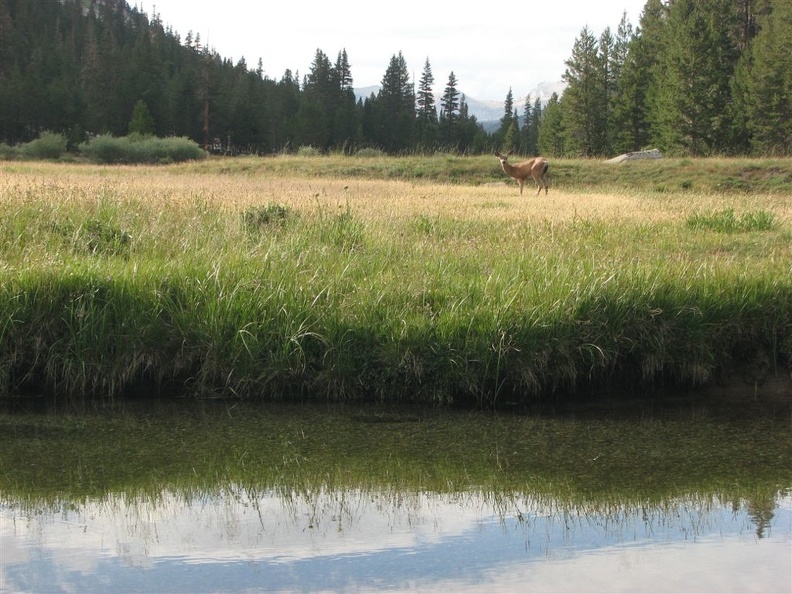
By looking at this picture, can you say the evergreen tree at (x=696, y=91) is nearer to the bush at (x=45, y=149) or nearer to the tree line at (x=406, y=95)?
the tree line at (x=406, y=95)

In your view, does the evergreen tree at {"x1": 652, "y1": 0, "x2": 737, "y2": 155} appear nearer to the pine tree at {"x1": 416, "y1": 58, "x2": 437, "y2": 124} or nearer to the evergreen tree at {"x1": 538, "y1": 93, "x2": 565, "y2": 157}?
the evergreen tree at {"x1": 538, "y1": 93, "x2": 565, "y2": 157}

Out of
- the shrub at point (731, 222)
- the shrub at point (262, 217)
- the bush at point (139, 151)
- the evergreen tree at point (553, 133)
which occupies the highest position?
the evergreen tree at point (553, 133)

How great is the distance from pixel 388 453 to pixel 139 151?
3905 centimetres

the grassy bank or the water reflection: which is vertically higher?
the grassy bank

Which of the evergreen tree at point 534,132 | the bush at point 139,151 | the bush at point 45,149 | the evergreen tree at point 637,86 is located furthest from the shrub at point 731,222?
the evergreen tree at point 534,132

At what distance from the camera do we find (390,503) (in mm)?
5340

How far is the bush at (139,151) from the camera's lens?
4241 cm

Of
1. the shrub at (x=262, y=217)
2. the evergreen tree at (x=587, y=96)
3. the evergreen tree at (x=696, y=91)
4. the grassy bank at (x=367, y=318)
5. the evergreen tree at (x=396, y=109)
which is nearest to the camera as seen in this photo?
the grassy bank at (x=367, y=318)

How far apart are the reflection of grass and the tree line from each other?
93.3ft

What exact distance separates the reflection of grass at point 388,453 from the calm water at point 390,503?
2cm

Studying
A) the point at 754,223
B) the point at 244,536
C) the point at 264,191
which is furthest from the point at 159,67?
the point at 244,536

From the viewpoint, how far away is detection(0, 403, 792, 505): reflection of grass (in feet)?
18.5

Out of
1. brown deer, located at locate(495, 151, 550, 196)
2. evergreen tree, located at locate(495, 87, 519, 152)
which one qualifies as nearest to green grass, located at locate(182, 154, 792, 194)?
brown deer, located at locate(495, 151, 550, 196)

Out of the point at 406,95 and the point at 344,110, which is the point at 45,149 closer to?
the point at 344,110
